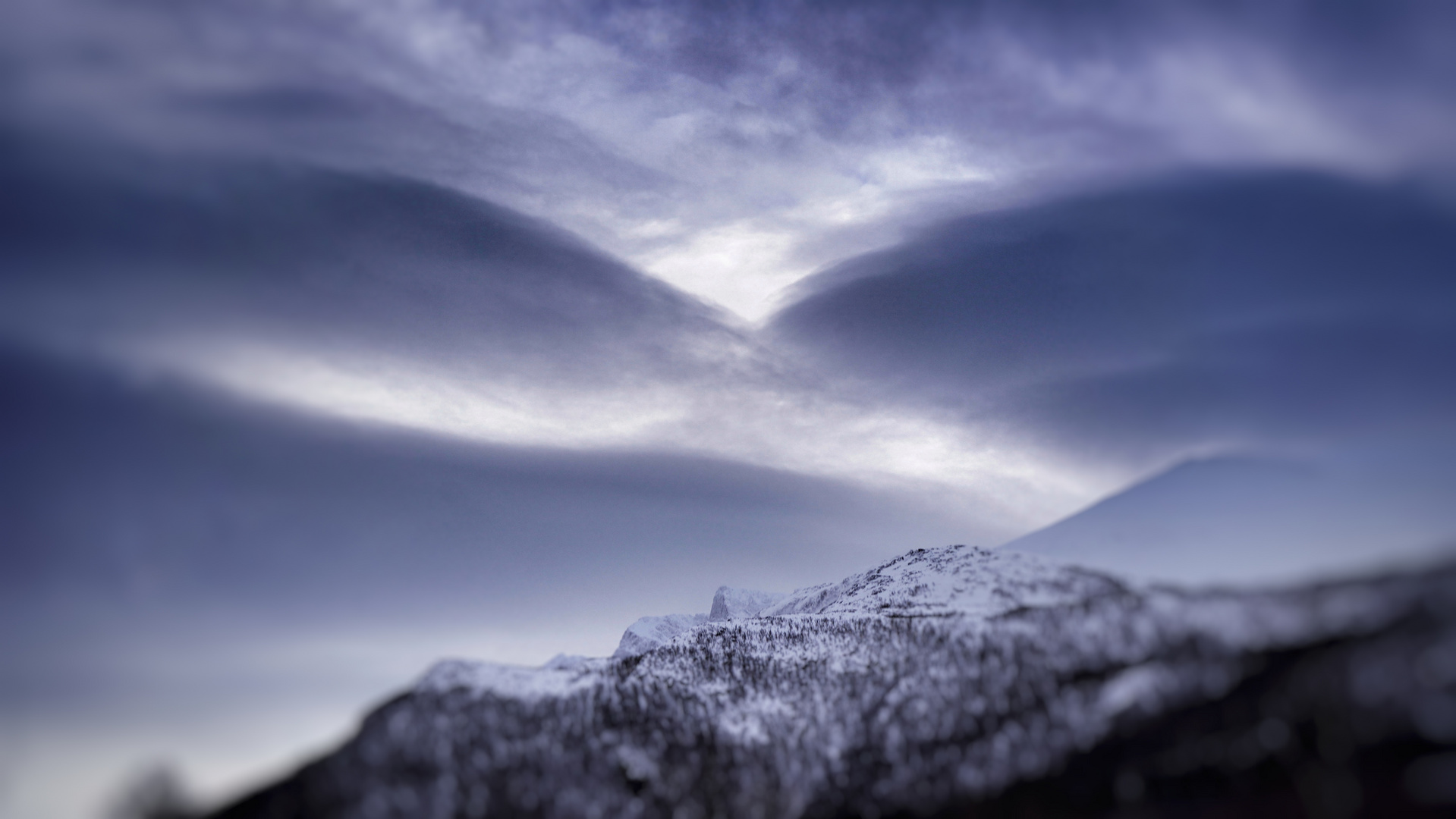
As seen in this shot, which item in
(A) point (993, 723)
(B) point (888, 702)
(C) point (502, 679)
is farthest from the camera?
(B) point (888, 702)

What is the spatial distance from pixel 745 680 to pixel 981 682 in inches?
987

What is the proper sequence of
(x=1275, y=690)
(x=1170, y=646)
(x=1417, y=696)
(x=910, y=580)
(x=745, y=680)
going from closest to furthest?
(x=1417, y=696), (x=1275, y=690), (x=1170, y=646), (x=745, y=680), (x=910, y=580)

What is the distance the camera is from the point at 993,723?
207ft

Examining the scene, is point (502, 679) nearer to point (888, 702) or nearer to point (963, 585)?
point (888, 702)

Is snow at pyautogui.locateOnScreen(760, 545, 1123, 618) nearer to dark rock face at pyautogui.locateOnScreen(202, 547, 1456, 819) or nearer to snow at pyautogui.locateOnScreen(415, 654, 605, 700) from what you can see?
dark rock face at pyautogui.locateOnScreen(202, 547, 1456, 819)

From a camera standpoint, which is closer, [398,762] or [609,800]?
[398,762]

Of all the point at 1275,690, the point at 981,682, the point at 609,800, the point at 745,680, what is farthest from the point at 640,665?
the point at 1275,690

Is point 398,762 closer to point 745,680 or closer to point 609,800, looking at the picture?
point 609,800

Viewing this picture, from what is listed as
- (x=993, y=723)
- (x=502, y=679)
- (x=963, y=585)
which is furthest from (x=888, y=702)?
(x=502, y=679)

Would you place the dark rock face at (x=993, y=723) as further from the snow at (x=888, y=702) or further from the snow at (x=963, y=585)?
the snow at (x=963, y=585)

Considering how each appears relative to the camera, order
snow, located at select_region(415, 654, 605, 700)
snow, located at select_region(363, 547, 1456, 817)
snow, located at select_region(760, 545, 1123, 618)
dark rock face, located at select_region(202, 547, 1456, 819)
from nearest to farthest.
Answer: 1. dark rock face, located at select_region(202, 547, 1456, 819)
2. snow, located at select_region(363, 547, 1456, 817)
3. snow, located at select_region(415, 654, 605, 700)
4. snow, located at select_region(760, 545, 1123, 618)

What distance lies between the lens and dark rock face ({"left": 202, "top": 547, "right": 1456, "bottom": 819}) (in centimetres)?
4734

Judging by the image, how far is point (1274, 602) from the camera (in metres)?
58.4

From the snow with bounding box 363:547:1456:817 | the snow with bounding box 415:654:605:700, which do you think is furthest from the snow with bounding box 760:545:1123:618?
the snow with bounding box 415:654:605:700
